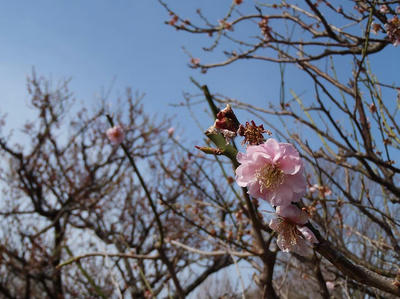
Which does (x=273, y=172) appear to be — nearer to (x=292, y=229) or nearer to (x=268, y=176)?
(x=268, y=176)

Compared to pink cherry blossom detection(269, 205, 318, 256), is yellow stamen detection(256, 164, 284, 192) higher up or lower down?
higher up

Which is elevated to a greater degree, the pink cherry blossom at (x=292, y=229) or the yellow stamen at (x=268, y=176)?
the yellow stamen at (x=268, y=176)

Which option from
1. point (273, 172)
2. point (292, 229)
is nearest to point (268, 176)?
point (273, 172)

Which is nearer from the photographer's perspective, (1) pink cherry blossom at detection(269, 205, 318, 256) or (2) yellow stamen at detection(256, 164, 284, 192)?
(1) pink cherry blossom at detection(269, 205, 318, 256)

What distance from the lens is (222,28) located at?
2.88 meters

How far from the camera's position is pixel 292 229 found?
75 centimetres

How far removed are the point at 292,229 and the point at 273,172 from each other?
0.49 feet

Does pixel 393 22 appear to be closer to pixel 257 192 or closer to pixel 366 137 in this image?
pixel 366 137

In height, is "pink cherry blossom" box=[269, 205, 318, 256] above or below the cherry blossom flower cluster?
below

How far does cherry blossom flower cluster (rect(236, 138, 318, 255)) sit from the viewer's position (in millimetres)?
689

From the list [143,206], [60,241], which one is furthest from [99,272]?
[143,206]

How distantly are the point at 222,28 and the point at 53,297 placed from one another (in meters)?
6.29

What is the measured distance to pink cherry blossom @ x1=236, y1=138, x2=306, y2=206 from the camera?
0.71 m

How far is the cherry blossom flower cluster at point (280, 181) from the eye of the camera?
0.69 m
